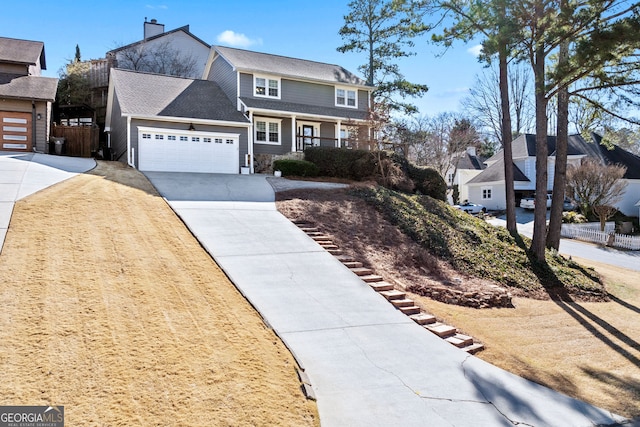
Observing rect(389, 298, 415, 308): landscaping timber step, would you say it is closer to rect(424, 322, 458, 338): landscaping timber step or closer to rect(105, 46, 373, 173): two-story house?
rect(424, 322, 458, 338): landscaping timber step

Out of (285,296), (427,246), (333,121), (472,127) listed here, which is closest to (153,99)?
(333,121)

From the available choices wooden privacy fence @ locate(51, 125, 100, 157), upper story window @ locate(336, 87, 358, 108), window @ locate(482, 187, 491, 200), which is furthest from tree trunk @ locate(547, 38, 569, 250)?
wooden privacy fence @ locate(51, 125, 100, 157)

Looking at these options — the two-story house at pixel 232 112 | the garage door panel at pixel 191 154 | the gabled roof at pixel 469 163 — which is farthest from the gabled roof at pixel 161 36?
the gabled roof at pixel 469 163

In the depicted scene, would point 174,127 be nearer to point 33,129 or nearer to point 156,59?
point 33,129

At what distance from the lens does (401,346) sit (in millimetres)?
6602

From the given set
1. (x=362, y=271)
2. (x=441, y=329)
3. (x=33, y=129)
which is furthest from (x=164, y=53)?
(x=441, y=329)

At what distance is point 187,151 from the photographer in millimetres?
20125

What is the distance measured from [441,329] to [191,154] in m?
15.8

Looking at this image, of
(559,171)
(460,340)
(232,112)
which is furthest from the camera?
(232,112)

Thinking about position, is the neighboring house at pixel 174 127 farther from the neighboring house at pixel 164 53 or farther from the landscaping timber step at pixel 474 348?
the landscaping timber step at pixel 474 348

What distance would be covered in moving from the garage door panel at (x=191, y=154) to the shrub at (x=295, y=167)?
2.37 metres

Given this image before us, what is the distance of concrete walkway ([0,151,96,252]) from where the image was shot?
409 inches

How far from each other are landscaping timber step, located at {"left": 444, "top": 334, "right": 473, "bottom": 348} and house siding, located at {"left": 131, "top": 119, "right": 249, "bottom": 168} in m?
16.4

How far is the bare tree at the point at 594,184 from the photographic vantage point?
91.4 ft
